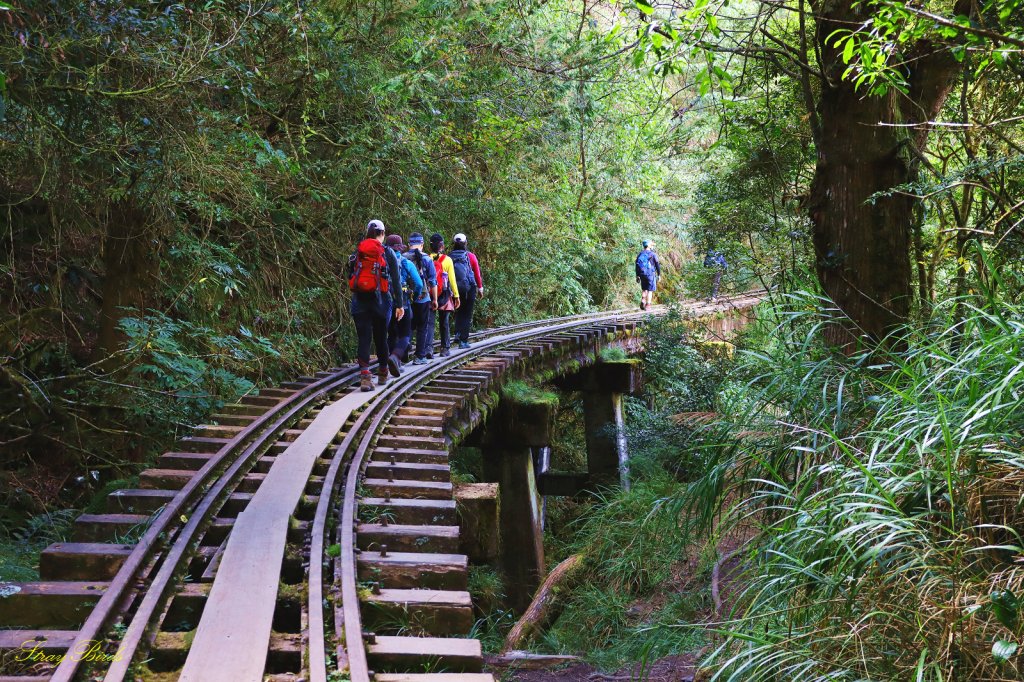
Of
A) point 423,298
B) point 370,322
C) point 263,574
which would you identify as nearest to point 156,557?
point 263,574

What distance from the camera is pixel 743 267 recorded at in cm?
1256

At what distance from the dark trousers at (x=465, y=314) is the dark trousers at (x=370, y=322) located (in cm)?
275

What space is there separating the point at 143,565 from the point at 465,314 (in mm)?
8295

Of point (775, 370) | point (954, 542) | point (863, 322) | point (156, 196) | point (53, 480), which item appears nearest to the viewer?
point (954, 542)

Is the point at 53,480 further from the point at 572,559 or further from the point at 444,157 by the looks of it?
the point at 444,157

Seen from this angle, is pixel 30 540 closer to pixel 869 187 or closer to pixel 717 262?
pixel 869 187

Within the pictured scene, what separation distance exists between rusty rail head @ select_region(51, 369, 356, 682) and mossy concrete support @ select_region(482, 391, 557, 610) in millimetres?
4347

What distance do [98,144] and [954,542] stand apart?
6590mm

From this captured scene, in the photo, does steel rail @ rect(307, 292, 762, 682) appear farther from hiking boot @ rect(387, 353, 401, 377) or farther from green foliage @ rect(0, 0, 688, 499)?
green foliage @ rect(0, 0, 688, 499)

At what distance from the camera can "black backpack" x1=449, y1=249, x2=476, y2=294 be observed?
435 inches

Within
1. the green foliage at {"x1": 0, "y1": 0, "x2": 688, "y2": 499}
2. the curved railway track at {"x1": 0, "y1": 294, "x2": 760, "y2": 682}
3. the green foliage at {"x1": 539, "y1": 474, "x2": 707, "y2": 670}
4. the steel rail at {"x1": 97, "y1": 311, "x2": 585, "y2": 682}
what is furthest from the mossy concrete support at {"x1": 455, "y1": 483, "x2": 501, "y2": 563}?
the green foliage at {"x1": 0, "y1": 0, "x2": 688, "y2": 499}

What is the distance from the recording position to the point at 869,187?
19.8 ft

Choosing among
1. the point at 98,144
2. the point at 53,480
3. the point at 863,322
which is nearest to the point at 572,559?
the point at 863,322

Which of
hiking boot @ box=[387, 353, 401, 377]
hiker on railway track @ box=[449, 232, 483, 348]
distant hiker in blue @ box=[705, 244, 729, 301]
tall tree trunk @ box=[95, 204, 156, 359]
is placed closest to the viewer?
tall tree trunk @ box=[95, 204, 156, 359]
